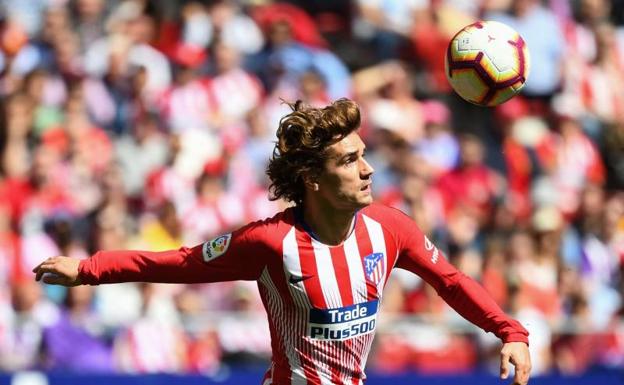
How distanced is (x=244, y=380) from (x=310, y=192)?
4.10 metres

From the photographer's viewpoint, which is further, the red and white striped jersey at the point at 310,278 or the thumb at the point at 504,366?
the red and white striped jersey at the point at 310,278

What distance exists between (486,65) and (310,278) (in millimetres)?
1769

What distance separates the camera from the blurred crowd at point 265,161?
10.3 m

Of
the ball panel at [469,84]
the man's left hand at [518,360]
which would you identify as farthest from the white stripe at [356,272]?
the ball panel at [469,84]

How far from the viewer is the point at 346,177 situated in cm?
611

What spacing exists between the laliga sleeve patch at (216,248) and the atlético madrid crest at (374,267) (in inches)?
28.1

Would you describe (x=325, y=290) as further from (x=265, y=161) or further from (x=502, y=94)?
(x=265, y=161)

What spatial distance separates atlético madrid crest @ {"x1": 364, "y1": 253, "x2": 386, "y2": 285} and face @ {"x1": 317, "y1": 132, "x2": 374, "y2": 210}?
0.95 ft

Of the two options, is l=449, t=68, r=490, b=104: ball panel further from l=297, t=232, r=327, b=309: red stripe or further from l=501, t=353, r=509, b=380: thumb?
l=501, t=353, r=509, b=380: thumb

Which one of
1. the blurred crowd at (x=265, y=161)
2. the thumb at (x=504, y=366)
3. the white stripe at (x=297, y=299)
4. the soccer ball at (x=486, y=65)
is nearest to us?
the thumb at (x=504, y=366)

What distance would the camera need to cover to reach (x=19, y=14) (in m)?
13.2

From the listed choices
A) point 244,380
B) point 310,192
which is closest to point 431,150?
point 244,380

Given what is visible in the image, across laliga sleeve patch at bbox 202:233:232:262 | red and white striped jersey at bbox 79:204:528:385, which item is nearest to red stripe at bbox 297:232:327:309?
red and white striped jersey at bbox 79:204:528:385

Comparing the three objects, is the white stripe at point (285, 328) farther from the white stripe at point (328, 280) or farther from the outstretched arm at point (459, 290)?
the outstretched arm at point (459, 290)
